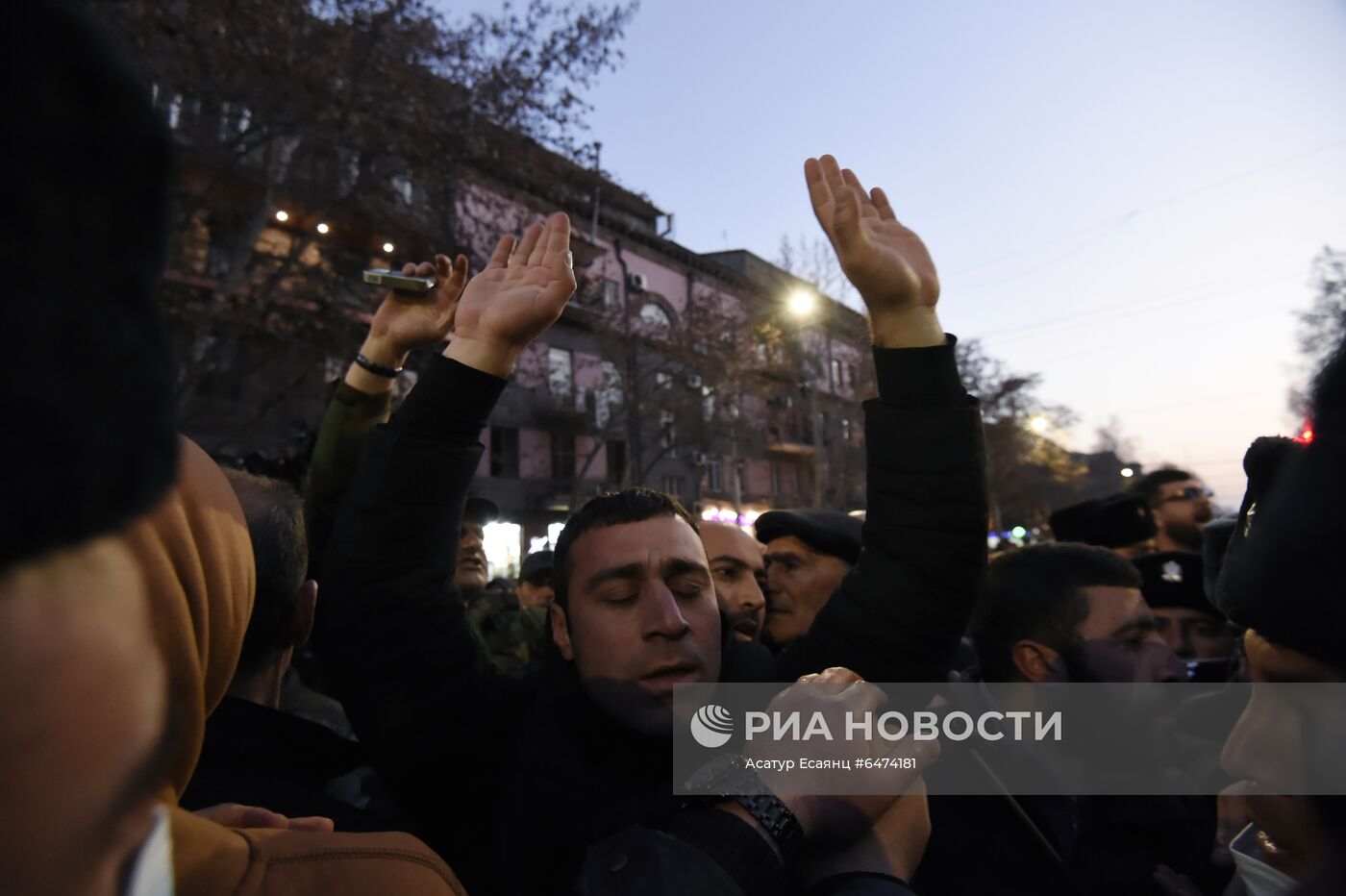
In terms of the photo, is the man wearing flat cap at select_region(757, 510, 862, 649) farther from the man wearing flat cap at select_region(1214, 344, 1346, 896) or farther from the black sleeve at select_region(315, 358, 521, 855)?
the man wearing flat cap at select_region(1214, 344, 1346, 896)

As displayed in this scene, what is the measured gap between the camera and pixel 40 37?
431mm

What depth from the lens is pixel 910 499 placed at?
5.58ft

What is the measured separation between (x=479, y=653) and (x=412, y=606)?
11.2 inches

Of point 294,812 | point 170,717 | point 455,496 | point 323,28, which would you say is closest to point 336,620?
point 455,496

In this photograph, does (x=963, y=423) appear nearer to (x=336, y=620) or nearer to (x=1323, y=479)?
(x=1323, y=479)

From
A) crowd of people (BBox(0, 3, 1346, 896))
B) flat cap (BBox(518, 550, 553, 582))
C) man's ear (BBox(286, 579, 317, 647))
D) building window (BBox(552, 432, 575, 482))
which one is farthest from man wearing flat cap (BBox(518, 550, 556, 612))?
building window (BBox(552, 432, 575, 482))

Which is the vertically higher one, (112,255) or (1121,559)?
(112,255)

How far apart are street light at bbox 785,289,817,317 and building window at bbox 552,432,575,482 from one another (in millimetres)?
8229

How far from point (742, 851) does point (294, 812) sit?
79 cm

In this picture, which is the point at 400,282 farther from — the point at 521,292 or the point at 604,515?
the point at 604,515

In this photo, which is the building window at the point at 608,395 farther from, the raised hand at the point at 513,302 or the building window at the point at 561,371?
the raised hand at the point at 513,302

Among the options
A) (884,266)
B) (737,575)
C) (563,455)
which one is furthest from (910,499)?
(563,455)

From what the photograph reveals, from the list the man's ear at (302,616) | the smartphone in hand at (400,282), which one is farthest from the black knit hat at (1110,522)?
the man's ear at (302,616)

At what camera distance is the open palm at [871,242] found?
70.0 inches
